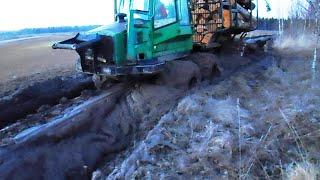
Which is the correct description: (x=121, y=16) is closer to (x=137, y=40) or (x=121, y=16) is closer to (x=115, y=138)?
(x=137, y=40)

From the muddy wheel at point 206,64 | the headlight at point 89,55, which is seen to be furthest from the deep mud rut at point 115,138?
the muddy wheel at point 206,64

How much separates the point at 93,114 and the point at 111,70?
1318mm

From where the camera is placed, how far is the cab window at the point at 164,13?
9.69 m

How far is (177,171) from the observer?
5566 millimetres

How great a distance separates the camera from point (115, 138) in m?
7.50

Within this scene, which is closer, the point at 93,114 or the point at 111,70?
the point at 93,114

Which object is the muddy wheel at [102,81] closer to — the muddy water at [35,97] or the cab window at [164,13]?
the muddy water at [35,97]

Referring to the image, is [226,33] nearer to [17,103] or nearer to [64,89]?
[64,89]

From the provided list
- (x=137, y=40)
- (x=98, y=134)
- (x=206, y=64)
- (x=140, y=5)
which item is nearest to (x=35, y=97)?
(x=137, y=40)

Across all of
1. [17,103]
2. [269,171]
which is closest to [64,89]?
[17,103]

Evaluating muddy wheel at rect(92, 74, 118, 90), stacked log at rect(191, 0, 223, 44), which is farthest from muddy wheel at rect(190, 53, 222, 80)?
muddy wheel at rect(92, 74, 118, 90)

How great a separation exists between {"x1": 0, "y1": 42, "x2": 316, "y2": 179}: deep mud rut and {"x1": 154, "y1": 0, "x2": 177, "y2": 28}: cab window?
121 cm

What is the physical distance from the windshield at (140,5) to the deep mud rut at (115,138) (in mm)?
1549

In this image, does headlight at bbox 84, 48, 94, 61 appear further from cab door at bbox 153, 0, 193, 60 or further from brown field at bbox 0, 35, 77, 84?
brown field at bbox 0, 35, 77, 84
